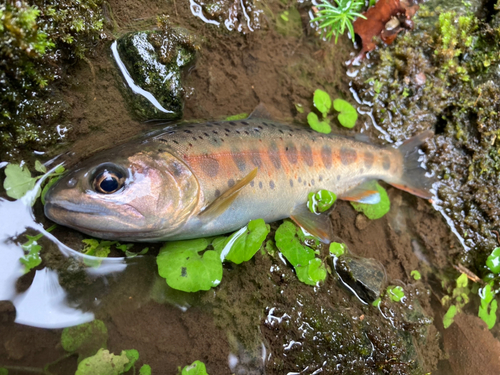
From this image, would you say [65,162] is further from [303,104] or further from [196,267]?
[303,104]

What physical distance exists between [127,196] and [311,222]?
1.90 m

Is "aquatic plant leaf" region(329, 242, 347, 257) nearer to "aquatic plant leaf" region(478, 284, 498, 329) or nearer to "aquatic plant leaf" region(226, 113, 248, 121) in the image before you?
"aquatic plant leaf" region(226, 113, 248, 121)

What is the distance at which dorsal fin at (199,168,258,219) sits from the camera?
289 cm

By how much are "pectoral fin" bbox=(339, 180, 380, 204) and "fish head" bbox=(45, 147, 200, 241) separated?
6.18 feet

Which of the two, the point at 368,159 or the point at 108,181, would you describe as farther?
the point at 368,159

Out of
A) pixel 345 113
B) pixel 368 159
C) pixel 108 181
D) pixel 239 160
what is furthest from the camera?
pixel 345 113

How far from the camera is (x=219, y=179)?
3002 mm

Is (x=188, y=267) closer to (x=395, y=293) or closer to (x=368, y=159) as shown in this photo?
(x=395, y=293)

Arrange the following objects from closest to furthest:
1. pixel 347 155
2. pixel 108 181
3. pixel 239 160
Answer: pixel 108 181, pixel 239 160, pixel 347 155

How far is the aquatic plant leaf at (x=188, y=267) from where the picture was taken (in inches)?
112

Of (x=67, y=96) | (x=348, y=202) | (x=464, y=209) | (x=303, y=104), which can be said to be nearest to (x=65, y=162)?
(x=67, y=96)

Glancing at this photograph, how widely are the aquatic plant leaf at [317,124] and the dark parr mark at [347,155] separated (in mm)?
339

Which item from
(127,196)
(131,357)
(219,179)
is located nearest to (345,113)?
(219,179)

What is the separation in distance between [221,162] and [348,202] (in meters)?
1.74
